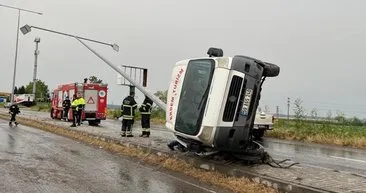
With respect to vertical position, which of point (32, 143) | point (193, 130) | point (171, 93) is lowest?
point (32, 143)

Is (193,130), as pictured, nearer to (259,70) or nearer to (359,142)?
(259,70)

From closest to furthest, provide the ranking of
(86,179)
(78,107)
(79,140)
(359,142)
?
1. (86,179)
2. (79,140)
3. (359,142)
4. (78,107)

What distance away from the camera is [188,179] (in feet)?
27.9

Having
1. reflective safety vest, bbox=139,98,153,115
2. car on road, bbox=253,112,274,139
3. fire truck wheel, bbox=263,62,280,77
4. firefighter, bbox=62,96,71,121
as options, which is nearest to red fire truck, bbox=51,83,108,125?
firefighter, bbox=62,96,71,121

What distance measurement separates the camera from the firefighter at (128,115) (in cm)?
1619

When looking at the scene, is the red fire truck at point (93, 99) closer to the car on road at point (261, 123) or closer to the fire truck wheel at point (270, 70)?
the car on road at point (261, 123)

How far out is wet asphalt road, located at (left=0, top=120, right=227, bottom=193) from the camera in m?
7.37

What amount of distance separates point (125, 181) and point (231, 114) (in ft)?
7.88

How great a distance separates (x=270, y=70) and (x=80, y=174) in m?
4.46

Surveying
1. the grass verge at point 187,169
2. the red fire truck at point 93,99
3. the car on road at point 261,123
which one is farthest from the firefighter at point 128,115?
the red fire truck at point 93,99

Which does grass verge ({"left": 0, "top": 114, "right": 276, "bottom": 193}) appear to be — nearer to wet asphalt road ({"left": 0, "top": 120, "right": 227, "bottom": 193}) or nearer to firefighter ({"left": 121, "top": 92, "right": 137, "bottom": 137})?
wet asphalt road ({"left": 0, "top": 120, "right": 227, "bottom": 193})

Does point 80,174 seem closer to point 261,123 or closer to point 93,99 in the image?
point 261,123

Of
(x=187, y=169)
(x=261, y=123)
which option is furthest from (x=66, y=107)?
(x=187, y=169)

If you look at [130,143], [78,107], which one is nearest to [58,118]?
[78,107]
